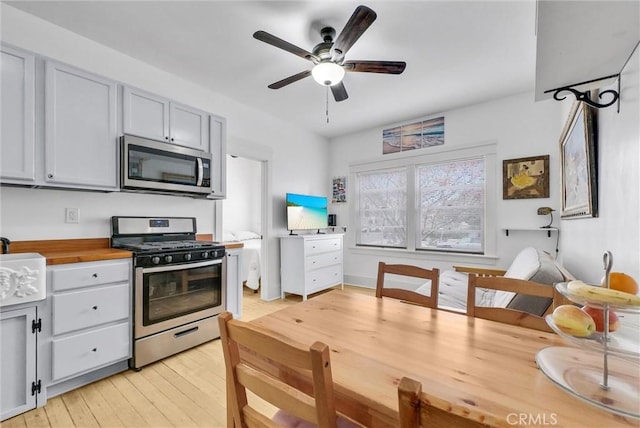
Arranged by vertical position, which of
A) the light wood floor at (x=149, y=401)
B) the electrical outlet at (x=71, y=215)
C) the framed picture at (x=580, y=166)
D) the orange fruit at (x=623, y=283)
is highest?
the framed picture at (x=580, y=166)

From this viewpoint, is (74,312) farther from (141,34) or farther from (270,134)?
(270,134)

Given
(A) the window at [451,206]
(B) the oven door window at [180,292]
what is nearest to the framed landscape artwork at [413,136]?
(A) the window at [451,206]

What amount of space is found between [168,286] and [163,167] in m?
1.07

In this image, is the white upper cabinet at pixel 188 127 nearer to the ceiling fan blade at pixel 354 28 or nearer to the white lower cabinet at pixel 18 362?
the ceiling fan blade at pixel 354 28

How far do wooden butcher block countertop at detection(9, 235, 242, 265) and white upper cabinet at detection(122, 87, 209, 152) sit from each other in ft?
3.26

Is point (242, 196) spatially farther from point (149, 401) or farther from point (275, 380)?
point (275, 380)

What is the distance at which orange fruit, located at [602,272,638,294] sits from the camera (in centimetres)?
67

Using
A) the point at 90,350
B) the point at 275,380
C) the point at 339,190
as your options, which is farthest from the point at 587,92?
the point at 339,190

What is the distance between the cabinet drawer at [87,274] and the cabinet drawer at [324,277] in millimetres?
2329

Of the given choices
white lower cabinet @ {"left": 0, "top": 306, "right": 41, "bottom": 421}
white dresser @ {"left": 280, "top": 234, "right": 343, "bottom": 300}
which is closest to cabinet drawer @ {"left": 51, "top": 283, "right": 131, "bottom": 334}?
white lower cabinet @ {"left": 0, "top": 306, "right": 41, "bottom": 421}

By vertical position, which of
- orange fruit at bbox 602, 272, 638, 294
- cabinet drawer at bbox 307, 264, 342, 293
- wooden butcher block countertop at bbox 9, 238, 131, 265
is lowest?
cabinet drawer at bbox 307, 264, 342, 293

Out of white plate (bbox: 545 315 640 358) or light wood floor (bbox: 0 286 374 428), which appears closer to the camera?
white plate (bbox: 545 315 640 358)

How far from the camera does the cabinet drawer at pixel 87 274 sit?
1.76 meters

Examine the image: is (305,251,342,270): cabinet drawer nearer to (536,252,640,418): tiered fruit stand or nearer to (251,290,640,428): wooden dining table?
(251,290,640,428): wooden dining table
